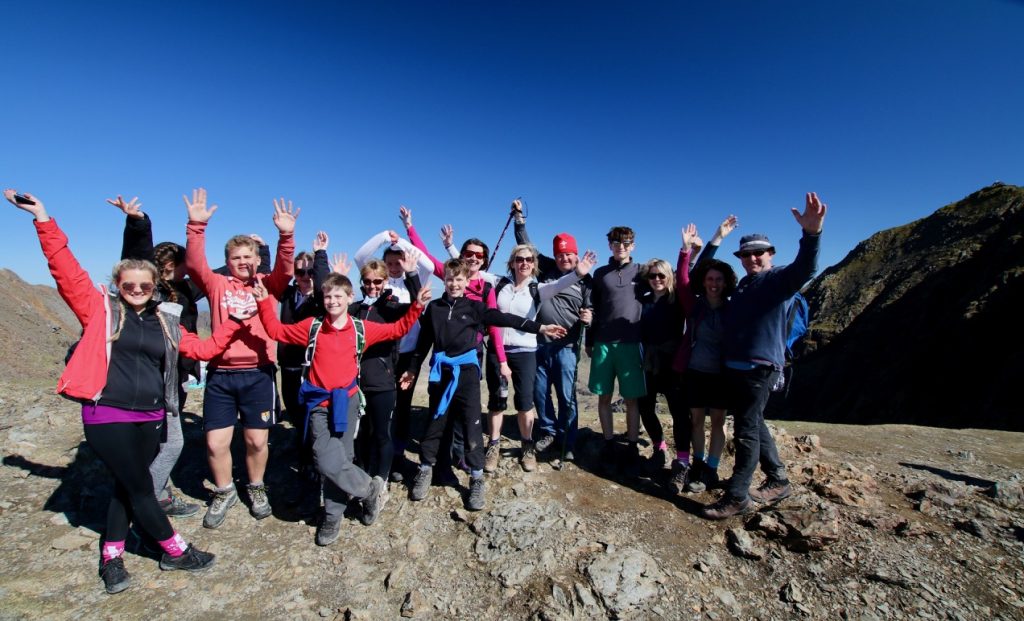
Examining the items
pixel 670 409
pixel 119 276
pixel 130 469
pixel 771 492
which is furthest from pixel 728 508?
pixel 119 276

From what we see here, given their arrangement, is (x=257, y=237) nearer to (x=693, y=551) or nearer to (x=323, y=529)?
(x=323, y=529)

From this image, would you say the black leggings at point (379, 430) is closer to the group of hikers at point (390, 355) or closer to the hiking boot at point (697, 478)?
the group of hikers at point (390, 355)

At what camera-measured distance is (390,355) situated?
5.71 meters

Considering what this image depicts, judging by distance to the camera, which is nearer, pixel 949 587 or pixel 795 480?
pixel 949 587

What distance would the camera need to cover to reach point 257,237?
586cm

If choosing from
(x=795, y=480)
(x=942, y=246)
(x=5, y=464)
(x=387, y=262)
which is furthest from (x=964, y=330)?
(x=5, y=464)

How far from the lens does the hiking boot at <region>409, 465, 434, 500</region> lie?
19.4 ft

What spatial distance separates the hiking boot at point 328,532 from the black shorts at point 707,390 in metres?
4.39

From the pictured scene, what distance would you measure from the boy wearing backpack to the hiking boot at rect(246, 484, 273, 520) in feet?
2.77

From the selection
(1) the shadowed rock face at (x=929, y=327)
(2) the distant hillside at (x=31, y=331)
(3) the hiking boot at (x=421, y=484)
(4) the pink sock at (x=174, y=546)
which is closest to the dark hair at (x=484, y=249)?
(3) the hiking boot at (x=421, y=484)

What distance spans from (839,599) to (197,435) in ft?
28.9

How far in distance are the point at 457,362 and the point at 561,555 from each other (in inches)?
94.3

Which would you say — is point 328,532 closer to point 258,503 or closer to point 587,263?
point 258,503

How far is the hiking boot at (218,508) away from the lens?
17.8ft
